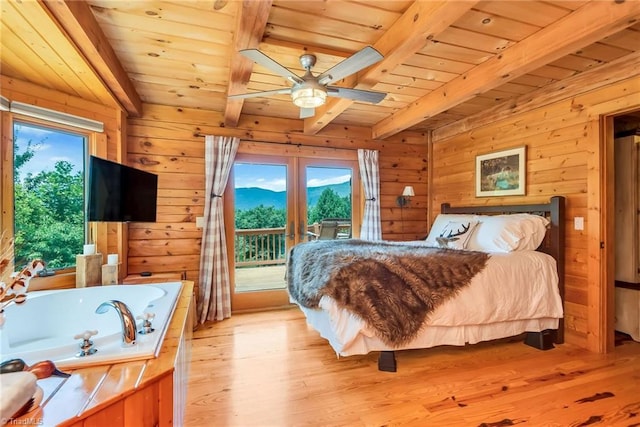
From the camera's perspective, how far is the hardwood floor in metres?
1.78

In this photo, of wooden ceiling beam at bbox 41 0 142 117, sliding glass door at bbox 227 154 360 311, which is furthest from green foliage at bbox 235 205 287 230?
wooden ceiling beam at bbox 41 0 142 117

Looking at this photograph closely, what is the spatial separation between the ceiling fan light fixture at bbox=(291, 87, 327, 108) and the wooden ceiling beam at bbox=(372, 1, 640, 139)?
1401 millimetres

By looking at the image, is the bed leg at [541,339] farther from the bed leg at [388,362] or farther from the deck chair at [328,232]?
the deck chair at [328,232]

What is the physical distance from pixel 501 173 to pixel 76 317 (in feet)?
13.8

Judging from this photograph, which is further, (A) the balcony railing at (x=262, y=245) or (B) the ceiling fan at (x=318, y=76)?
(A) the balcony railing at (x=262, y=245)

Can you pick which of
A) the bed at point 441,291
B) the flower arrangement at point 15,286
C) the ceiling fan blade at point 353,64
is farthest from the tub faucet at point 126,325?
the ceiling fan blade at point 353,64

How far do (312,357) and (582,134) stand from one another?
3078 mm

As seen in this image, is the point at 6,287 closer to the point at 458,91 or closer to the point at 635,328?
the point at 458,91

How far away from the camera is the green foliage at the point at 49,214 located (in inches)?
92.9

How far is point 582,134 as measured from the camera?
2.74 m

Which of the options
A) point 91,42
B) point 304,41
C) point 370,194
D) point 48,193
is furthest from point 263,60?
point 370,194

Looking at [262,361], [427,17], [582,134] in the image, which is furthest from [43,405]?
[582,134]

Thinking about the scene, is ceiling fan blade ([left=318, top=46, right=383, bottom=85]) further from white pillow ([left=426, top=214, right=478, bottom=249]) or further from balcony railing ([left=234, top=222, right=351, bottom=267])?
balcony railing ([left=234, top=222, right=351, bottom=267])

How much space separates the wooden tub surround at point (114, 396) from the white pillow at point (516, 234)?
2.78 metres
